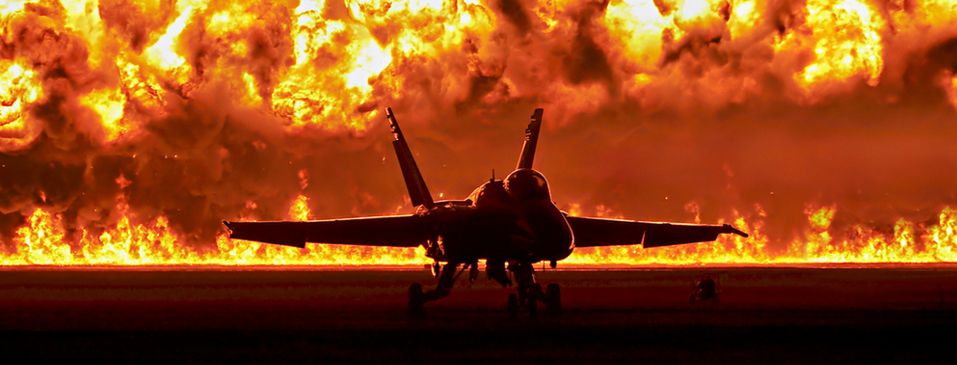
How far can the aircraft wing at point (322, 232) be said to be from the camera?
127 feet

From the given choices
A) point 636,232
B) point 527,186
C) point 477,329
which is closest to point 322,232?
point 636,232

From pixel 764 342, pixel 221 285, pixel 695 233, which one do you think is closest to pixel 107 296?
pixel 221 285

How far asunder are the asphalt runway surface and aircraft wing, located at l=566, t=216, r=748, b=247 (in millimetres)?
1899

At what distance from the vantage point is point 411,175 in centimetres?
4150

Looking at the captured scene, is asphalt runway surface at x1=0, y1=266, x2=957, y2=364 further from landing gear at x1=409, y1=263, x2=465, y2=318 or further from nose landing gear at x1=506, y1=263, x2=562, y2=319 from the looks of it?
landing gear at x1=409, y1=263, x2=465, y2=318

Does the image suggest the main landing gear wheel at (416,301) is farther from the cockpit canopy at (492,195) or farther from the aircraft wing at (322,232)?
the aircraft wing at (322,232)

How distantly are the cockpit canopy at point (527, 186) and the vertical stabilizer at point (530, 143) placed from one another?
334 inches

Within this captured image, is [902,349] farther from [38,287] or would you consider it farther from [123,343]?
[38,287]

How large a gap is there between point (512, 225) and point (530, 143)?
1033cm

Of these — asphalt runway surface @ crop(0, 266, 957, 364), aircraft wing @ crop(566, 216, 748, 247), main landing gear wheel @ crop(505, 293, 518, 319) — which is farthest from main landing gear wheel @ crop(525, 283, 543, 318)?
aircraft wing @ crop(566, 216, 748, 247)

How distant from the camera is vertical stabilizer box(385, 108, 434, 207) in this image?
132 ft

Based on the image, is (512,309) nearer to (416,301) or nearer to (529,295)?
(529,295)

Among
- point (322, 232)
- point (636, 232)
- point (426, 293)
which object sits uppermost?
point (636, 232)

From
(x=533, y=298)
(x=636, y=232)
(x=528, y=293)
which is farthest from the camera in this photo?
(x=636, y=232)
